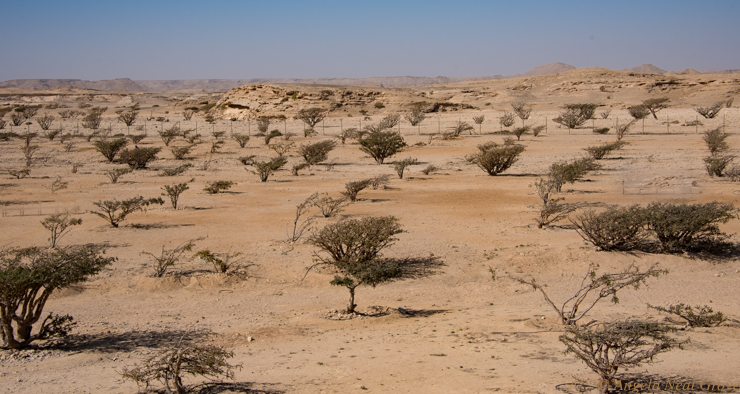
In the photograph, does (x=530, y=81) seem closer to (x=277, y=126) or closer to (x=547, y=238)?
(x=277, y=126)

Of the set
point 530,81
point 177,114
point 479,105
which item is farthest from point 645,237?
point 530,81

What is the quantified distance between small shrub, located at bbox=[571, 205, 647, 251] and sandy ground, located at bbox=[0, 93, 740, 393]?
0.32 metres

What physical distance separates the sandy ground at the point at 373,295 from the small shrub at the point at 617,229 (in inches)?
12.8

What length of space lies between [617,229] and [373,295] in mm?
5653

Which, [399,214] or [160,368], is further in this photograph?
[399,214]

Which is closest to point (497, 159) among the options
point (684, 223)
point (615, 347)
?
point (684, 223)

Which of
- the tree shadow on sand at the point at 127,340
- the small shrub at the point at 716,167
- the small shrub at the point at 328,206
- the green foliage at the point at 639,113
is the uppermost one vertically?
the green foliage at the point at 639,113

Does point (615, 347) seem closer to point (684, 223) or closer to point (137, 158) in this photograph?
point (684, 223)

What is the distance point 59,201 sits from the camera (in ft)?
68.2

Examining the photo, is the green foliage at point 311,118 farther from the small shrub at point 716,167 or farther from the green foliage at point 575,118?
the small shrub at point 716,167

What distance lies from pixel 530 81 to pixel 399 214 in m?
68.6

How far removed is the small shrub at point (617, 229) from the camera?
12.5 meters

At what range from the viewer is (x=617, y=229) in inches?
494

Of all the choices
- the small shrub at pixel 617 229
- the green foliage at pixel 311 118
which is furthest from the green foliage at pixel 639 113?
the small shrub at pixel 617 229
